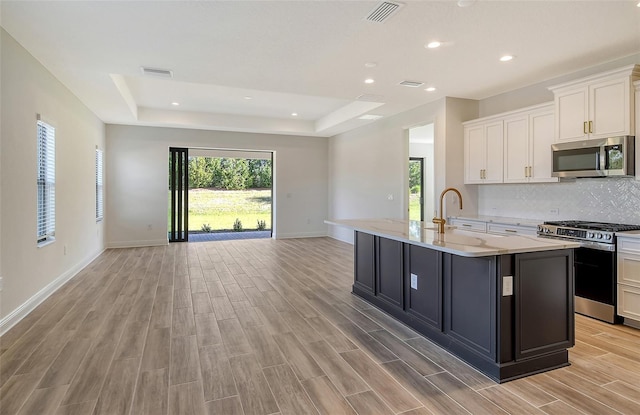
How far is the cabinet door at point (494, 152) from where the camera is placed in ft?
16.2

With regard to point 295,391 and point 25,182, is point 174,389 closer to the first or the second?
point 295,391

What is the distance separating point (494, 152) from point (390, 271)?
2.67m

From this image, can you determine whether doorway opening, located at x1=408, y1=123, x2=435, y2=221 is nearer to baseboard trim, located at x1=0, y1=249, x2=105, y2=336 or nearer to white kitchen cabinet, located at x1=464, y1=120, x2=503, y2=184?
white kitchen cabinet, located at x1=464, y1=120, x2=503, y2=184

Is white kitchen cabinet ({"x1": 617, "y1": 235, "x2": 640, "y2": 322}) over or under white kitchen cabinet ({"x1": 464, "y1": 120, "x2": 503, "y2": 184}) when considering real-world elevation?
under

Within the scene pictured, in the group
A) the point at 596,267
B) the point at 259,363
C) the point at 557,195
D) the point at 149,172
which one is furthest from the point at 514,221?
the point at 149,172

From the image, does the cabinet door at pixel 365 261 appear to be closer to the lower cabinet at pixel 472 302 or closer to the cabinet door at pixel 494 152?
the lower cabinet at pixel 472 302

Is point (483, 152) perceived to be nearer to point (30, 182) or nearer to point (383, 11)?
point (383, 11)

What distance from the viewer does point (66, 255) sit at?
4945 millimetres

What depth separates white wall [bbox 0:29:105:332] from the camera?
3.24 m

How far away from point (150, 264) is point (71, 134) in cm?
233

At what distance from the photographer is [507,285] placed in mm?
2381

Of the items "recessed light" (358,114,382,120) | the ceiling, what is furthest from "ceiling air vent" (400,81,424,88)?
"recessed light" (358,114,382,120)

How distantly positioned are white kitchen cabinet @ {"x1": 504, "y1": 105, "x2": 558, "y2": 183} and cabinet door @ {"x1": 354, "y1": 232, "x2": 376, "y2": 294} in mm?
2298

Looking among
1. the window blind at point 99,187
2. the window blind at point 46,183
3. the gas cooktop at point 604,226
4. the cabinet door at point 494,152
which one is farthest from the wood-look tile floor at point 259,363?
the window blind at point 99,187
